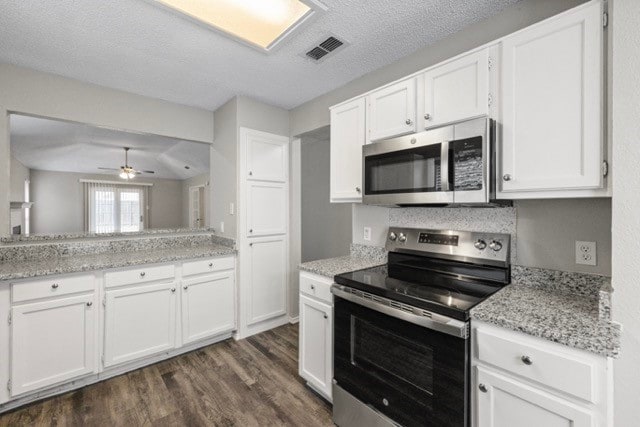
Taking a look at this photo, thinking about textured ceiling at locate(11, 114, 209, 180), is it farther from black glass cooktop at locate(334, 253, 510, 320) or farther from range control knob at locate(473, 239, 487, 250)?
range control knob at locate(473, 239, 487, 250)

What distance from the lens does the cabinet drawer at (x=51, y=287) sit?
185 centimetres

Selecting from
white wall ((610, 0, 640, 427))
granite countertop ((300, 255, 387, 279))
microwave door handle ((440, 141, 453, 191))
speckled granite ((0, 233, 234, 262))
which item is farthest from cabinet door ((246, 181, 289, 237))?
white wall ((610, 0, 640, 427))

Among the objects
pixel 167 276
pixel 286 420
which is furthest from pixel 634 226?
pixel 167 276

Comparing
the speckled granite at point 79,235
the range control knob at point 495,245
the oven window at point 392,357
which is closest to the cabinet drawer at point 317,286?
the oven window at point 392,357

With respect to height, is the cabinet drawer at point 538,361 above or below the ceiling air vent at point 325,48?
below

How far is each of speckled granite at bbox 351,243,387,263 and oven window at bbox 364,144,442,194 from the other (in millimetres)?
597

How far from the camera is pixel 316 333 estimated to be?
6.26 ft

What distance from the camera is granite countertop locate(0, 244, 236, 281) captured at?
1.89 meters

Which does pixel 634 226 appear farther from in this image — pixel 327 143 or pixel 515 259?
pixel 327 143

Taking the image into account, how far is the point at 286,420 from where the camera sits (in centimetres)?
178

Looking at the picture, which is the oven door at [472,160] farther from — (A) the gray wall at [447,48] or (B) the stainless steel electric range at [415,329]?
(A) the gray wall at [447,48]

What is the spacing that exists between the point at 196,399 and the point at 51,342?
3.46ft

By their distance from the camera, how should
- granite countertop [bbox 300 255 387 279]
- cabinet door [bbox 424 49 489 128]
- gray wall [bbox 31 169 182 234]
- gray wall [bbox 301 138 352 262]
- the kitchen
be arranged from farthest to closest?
1. gray wall [bbox 31 169 182 234]
2. gray wall [bbox 301 138 352 262]
3. granite countertop [bbox 300 255 387 279]
4. cabinet door [bbox 424 49 489 128]
5. the kitchen

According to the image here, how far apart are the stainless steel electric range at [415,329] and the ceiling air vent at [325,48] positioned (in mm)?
1391
